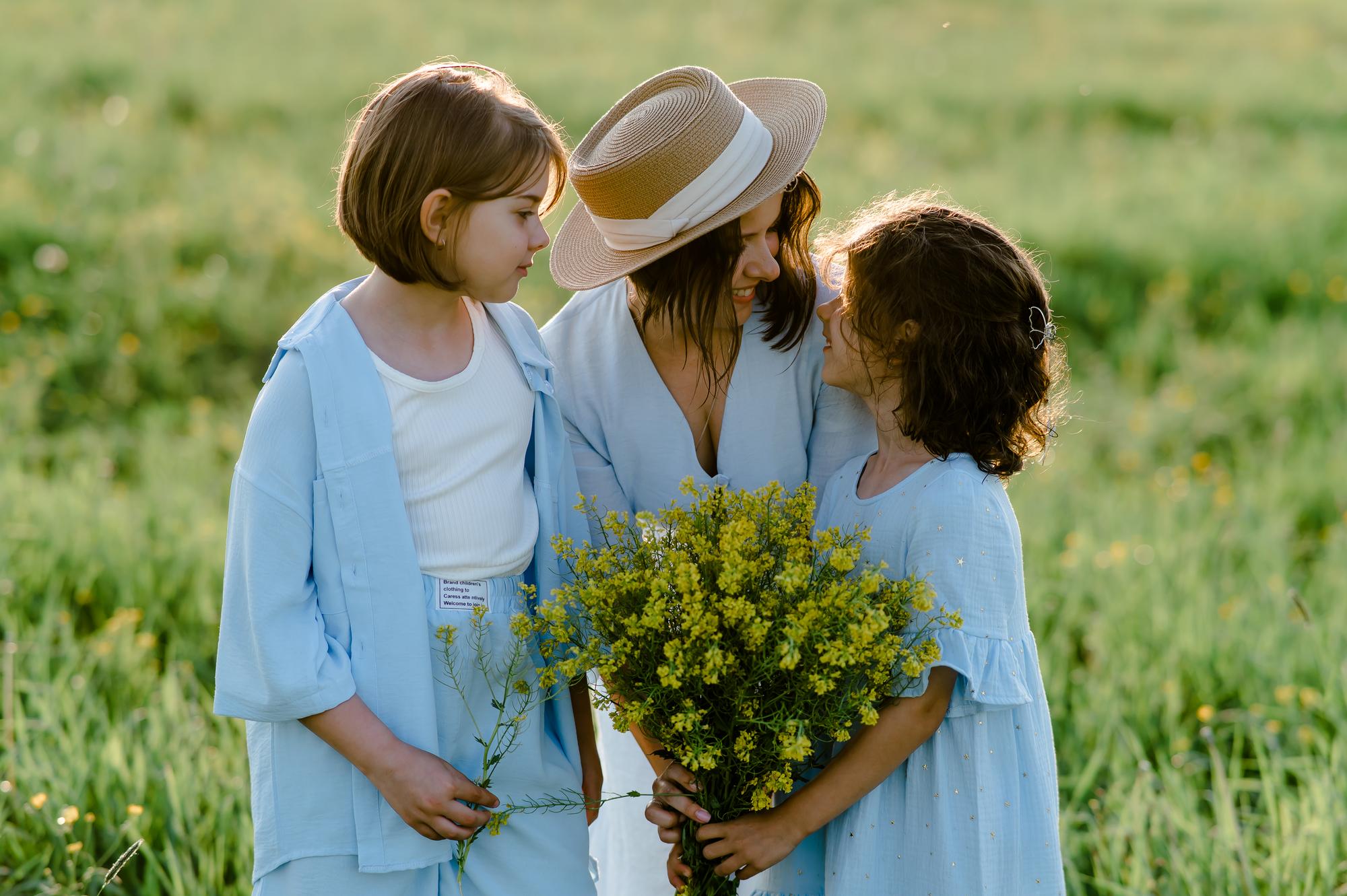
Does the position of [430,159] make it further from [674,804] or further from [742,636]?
[674,804]

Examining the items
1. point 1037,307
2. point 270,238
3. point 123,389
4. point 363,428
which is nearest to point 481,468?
point 363,428

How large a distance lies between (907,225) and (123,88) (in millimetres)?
8824

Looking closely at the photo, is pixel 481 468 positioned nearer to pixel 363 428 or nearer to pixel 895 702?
pixel 363 428

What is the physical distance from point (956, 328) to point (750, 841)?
2.94 ft

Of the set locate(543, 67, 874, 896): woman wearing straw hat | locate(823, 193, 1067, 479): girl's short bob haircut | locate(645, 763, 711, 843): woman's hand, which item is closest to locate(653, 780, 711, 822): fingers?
locate(645, 763, 711, 843): woman's hand

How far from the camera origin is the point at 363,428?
175 centimetres

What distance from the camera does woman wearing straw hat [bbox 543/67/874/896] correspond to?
204 centimetres

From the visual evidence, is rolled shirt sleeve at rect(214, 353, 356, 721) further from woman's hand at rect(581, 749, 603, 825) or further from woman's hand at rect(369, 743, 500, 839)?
woman's hand at rect(581, 749, 603, 825)

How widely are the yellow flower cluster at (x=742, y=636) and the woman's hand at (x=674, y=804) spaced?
1.1 inches

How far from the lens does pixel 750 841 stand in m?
1.81

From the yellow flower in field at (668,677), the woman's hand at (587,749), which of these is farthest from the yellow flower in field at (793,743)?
the woman's hand at (587,749)

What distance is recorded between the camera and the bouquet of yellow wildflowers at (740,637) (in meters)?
1.63

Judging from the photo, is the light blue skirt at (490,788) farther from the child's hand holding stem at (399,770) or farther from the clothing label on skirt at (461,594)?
the child's hand holding stem at (399,770)

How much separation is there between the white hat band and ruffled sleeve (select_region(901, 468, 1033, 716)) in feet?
2.01
